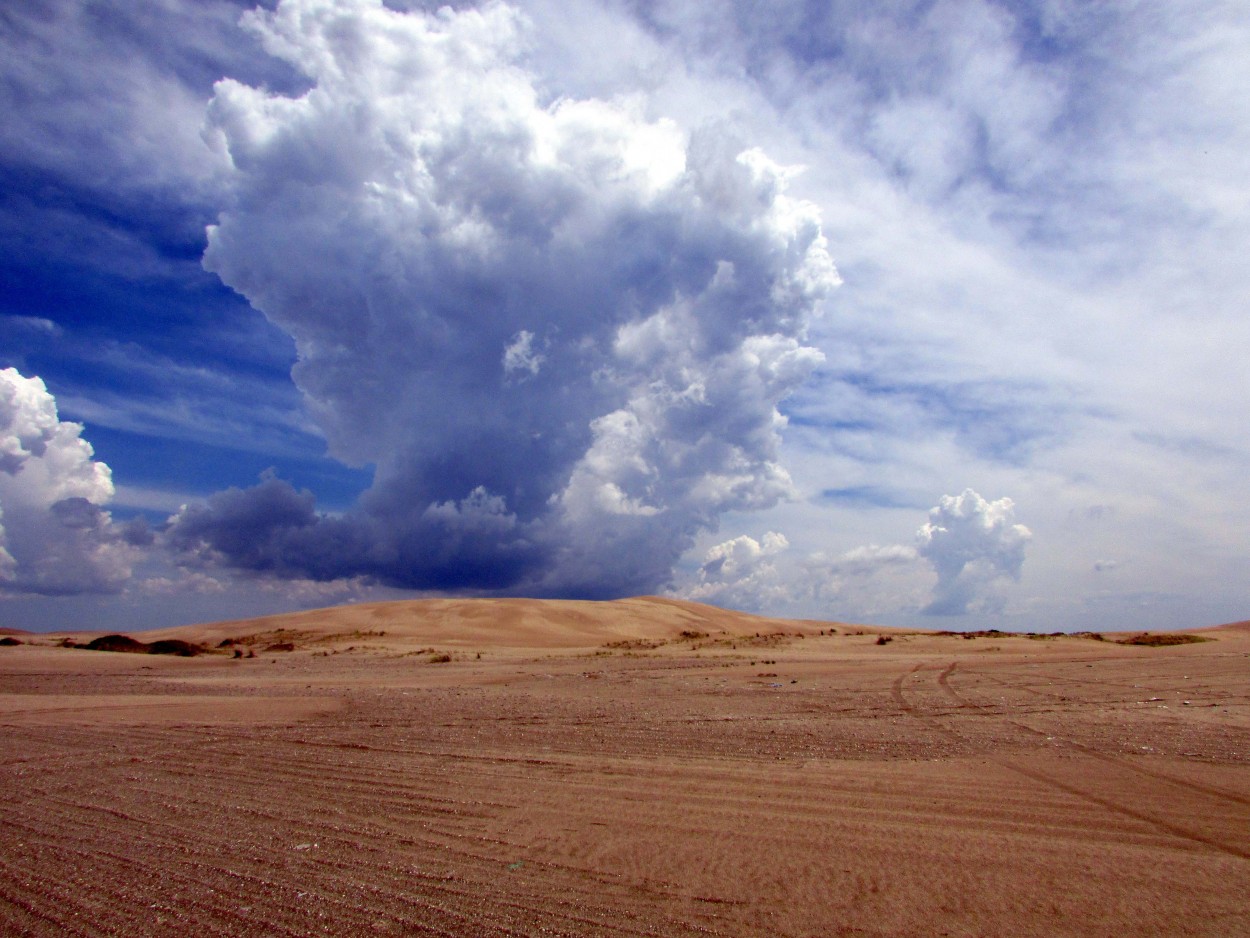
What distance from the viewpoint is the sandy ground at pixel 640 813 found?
4785 mm

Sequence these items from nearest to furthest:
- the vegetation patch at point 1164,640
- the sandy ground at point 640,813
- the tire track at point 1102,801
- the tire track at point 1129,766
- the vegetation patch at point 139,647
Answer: the sandy ground at point 640,813, the tire track at point 1102,801, the tire track at point 1129,766, the vegetation patch at point 1164,640, the vegetation patch at point 139,647

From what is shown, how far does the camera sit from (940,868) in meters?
5.39

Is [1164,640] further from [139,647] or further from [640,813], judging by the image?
[139,647]

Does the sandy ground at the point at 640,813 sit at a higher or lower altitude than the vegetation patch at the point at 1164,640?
lower

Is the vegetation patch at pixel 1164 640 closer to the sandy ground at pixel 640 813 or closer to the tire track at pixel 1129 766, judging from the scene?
the sandy ground at pixel 640 813

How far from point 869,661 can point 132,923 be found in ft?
77.6

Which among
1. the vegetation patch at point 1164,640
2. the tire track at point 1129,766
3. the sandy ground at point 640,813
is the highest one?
the vegetation patch at point 1164,640

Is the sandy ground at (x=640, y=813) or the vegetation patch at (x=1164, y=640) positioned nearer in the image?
the sandy ground at (x=640, y=813)

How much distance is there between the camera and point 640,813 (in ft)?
22.4

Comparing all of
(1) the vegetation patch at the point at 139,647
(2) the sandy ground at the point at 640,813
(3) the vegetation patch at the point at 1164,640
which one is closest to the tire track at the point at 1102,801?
(2) the sandy ground at the point at 640,813

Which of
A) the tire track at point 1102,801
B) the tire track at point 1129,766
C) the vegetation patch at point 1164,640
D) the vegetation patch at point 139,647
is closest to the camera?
the tire track at point 1102,801

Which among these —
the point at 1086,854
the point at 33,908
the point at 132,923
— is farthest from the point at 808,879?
the point at 33,908

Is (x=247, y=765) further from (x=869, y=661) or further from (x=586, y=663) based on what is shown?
(x=869, y=661)

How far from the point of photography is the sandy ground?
15.7 feet
